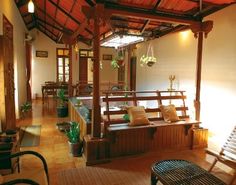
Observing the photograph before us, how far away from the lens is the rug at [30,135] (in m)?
4.28

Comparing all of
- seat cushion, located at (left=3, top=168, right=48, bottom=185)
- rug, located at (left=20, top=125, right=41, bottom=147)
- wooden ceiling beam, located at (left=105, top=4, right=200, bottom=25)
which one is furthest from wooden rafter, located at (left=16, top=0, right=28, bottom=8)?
seat cushion, located at (left=3, top=168, right=48, bottom=185)

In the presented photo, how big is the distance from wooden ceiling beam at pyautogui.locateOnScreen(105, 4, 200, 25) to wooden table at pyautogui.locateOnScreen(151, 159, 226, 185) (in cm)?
248

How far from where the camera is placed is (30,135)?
15.7ft

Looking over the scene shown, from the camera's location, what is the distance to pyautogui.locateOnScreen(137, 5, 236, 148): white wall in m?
4.44

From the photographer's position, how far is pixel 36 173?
6.95 ft

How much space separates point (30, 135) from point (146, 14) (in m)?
3.55

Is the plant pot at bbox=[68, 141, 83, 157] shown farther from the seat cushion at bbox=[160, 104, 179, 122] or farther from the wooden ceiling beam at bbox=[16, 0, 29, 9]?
the wooden ceiling beam at bbox=[16, 0, 29, 9]

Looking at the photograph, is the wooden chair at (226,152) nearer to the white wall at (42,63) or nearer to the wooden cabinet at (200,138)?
the wooden cabinet at (200,138)

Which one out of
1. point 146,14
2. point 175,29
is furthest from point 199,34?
point 175,29

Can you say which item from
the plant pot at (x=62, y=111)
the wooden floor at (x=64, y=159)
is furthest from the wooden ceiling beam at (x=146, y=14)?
the plant pot at (x=62, y=111)

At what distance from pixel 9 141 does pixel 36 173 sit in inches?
39.0

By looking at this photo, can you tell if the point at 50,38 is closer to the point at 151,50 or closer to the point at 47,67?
the point at 47,67

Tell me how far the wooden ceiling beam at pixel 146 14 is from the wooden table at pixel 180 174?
8.12 ft

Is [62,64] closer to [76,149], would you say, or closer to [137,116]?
[76,149]
